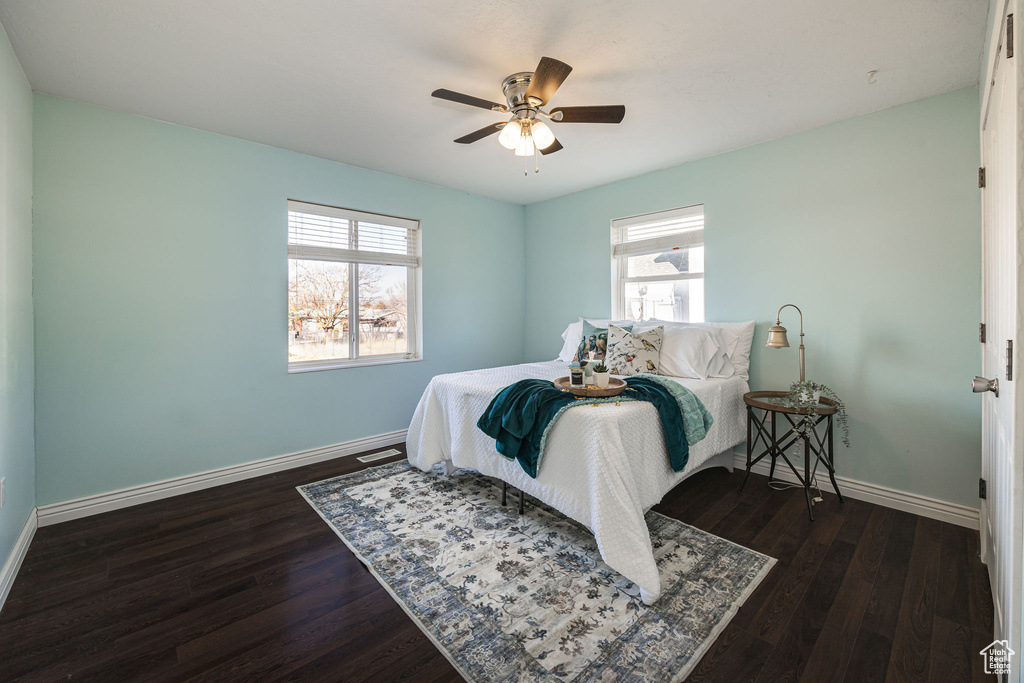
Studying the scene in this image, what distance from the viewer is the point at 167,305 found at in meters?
2.94

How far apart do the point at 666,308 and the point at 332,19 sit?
320cm

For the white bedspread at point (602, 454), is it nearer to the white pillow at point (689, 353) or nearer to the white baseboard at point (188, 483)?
the white pillow at point (689, 353)

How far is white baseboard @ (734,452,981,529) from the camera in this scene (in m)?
2.51

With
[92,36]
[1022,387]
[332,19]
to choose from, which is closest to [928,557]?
[1022,387]

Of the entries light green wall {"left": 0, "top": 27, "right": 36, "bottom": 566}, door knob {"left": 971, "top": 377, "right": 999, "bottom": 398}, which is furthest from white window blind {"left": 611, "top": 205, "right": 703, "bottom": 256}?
light green wall {"left": 0, "top": 27, "right": 36, "bottom": 566}

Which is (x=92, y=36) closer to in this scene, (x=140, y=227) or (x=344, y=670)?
(x=140, y=227)

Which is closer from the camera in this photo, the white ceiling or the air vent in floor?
the white ceiling

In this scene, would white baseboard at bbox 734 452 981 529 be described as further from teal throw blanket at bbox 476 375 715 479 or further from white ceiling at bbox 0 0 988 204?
white ceiling at bbox 0 0 988 204

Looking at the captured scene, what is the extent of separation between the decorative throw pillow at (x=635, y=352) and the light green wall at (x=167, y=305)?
2.12m

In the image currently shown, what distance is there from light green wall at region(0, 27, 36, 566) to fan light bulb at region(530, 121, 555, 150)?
2.42 metres

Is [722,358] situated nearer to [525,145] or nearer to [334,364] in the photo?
[525,145]

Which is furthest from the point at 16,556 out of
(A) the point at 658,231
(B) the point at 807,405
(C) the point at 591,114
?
(A) the point at 658,231

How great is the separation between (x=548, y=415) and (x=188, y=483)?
8.62 ft

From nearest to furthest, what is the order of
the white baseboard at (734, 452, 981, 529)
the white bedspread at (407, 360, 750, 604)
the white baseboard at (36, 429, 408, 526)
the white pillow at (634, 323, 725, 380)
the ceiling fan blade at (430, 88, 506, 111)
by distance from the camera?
the white bedspread at (407, 360, 750, 604), the ceiling fan blade at (430, 88, 506, 111), the white baseboard at (734, 452, 981, 529), the white baseboard at (36, 429, 408, 526), the white pillow at (634, 323, 725, 380)
